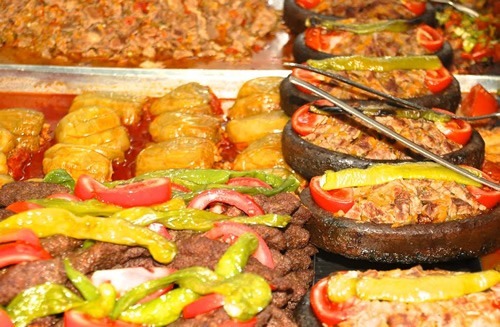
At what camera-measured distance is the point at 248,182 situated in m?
4.68

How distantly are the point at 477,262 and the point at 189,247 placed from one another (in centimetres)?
224

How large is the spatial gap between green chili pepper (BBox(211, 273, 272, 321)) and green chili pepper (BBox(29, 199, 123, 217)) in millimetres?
948

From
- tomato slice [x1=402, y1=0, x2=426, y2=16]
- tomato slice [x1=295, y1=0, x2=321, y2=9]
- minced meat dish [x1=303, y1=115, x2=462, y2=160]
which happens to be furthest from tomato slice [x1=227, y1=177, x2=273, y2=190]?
tomato slice [x1=295, y1=0, x2=321, y2=9]

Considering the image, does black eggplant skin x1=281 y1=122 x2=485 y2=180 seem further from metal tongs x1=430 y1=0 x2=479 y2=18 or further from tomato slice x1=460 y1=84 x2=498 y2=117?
metal tongs x1=430 y1=0 x2=479 y2=18

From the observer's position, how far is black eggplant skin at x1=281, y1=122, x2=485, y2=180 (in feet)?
16.4

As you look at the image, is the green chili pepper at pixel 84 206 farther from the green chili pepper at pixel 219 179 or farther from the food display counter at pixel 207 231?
the green chili pepper at pixel 219 179

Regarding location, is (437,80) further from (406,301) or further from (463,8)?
(463,8)

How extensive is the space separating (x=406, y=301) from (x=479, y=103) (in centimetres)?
417

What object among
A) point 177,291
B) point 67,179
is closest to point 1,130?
point 67,179

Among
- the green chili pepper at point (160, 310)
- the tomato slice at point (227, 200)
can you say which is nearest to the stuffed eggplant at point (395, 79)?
the tomato slice at point (227, 200)

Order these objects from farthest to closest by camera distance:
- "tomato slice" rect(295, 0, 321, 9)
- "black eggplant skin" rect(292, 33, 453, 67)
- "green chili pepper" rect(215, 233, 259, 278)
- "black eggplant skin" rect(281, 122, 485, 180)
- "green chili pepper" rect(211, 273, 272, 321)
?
1. "tomato slice" rect(295, 0, 321, 9)
2. "black eggplant skin" rect(292, 33, 453, 67)
3. "black eggplant skin" rect(281, 122, 485, 180)
4. "green chili pepper" rect(215, 233, 259, 278)
5. "green chili pepper" rect(211, 273, 272, 321)

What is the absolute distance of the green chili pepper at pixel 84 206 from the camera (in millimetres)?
4004

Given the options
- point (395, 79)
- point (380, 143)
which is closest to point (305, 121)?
point (380, 143)

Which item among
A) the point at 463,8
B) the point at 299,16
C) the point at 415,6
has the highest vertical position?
the point at 415,6
